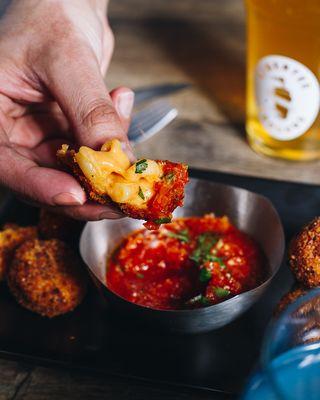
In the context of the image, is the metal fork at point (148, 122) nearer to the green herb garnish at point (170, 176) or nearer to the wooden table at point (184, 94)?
the wooden table at point (184, 94)

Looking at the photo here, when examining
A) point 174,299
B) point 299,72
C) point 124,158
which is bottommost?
point 174,299

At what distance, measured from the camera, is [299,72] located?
2.18 metres

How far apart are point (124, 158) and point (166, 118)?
871mm

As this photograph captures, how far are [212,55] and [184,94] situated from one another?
1.21 feet

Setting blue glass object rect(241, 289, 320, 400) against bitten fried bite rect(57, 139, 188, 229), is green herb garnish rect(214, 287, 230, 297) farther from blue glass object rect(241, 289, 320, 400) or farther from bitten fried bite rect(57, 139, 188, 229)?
blue glass object rect(241, 289, 320, 400)

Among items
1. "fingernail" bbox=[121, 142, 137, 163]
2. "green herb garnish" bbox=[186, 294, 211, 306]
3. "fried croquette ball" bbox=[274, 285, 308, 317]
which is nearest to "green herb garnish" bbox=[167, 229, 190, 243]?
"green herb garnish" bbox=[186, 294, 211, 306]

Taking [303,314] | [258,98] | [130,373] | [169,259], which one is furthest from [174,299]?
[258,98]

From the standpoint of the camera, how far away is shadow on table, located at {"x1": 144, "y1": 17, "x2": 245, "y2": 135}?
2.88m

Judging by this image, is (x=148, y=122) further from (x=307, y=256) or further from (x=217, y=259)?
(x=307, y=256)

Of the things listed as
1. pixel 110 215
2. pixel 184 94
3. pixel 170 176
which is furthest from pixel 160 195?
pixel 184 94

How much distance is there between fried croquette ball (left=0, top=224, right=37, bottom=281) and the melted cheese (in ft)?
1.87

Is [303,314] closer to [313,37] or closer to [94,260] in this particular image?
[94,260]

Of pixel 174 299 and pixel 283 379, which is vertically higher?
pixel 283 379

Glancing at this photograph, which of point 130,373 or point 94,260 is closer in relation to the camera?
point 130,373
